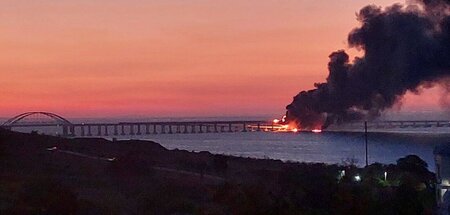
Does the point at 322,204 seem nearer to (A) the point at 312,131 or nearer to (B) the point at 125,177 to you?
(B) the point at 125,177

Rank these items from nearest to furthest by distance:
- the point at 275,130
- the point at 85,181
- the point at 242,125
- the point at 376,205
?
the point at 376,205, the point at 85,181, the point at 275,130, the point at 242,125

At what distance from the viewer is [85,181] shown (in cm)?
3053

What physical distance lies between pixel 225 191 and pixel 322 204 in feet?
8.47

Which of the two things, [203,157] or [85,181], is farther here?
[203,157]

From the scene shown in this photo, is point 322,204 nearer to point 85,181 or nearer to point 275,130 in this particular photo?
point 85,181

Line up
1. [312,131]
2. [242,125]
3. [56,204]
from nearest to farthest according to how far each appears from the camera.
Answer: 1. [56,204]
2. [312,131]
3. [242,125]

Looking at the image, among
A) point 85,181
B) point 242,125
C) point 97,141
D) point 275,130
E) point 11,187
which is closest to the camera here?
point 11,187

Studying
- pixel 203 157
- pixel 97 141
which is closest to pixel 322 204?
pixel 203 157

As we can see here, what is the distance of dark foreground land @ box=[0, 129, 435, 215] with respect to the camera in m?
21.8

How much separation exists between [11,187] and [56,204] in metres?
5.97

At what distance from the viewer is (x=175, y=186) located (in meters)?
28.9

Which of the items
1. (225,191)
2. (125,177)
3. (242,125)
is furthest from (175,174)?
(242,125)

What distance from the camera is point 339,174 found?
1499 inches

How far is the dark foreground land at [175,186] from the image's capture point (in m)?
21.8
